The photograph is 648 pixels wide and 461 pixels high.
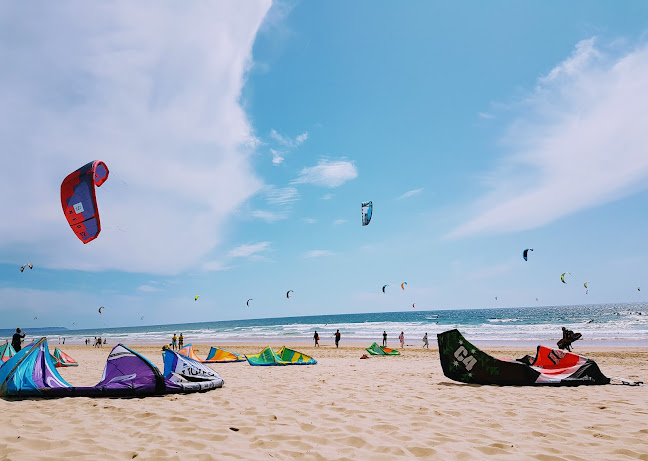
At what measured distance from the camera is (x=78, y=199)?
6691 mm

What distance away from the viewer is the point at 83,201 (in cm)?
664

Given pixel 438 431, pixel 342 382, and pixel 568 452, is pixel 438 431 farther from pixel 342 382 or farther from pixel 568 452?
pixel 342 382

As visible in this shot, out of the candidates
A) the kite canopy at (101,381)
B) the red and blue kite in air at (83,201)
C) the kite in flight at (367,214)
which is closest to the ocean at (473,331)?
the kite in flight at (367,214)

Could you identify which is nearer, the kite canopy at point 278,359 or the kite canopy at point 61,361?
the kite canopy at point 278,359

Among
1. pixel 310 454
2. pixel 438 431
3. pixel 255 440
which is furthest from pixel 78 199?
pixel 438 431

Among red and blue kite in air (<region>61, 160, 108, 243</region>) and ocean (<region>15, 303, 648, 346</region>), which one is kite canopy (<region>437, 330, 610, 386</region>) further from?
ocean (<region>15, 303, 648, 346</region>)

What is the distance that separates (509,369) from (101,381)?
7.44 meters

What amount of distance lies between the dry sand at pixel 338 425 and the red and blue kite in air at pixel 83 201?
9.23 feet

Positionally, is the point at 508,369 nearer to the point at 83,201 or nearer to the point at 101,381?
the point at 101,381

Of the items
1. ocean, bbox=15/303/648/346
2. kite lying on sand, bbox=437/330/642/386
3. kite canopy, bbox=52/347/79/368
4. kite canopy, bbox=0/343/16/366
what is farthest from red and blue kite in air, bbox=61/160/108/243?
ocean, bbox=15/303/648/346

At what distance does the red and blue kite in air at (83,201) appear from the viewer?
21.4 feet

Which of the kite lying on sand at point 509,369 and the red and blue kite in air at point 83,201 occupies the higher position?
the red and blue kite in air at point 83,201

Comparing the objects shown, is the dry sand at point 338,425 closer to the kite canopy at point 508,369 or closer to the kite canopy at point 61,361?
the kite canopy at point 508,369

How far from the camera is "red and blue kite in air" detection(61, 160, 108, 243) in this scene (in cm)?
651
